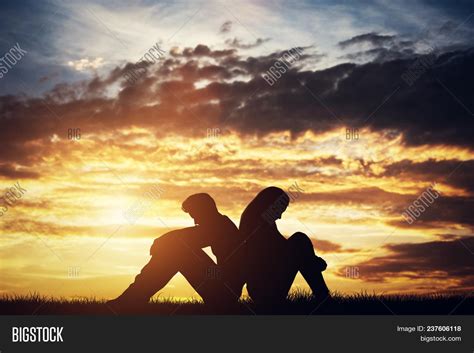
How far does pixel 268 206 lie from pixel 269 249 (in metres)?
0.87

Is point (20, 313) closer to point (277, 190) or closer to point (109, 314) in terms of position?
point (109, 314)

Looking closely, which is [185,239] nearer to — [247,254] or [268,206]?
[247,254]

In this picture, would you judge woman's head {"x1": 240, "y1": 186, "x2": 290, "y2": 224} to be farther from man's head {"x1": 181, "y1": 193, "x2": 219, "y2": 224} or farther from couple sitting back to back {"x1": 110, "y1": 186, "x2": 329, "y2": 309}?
man's head {"x1": 181, "y1": 193, "x2": 219, "y2": 224}

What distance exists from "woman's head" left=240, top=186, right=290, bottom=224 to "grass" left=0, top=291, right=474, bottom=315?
176 cm

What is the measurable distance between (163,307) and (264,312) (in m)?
2.03

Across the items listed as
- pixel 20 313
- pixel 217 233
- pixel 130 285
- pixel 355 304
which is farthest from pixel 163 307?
pixel 355 304

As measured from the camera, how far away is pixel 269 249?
1304 cm

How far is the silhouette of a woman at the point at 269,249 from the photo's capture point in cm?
1300

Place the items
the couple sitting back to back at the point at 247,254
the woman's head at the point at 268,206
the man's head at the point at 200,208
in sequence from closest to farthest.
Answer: the couple sitting back to back at the point at 247,254
the man's head at the point at 200,208
the woman's head at the point at 268,206

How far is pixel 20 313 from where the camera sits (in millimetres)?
13320

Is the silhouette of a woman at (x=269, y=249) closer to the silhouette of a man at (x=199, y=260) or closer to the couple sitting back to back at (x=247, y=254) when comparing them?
the couple sitting back to back at (x=247, y=254)

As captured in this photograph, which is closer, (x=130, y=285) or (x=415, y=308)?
(x=130, y=285)

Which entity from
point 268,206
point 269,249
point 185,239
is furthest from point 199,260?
point 268,206

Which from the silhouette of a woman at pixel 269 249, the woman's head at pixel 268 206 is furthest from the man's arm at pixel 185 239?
the woman's head at pixel 268 206
